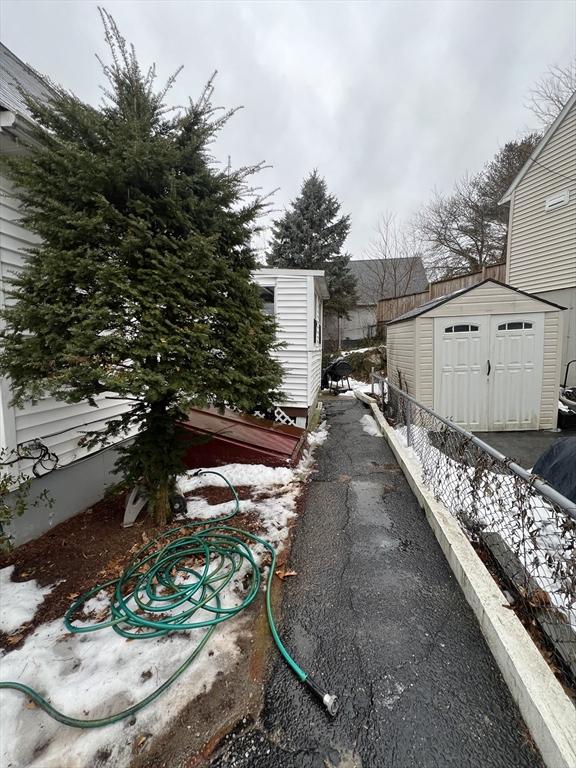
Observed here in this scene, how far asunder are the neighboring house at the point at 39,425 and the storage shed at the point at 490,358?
5.98m

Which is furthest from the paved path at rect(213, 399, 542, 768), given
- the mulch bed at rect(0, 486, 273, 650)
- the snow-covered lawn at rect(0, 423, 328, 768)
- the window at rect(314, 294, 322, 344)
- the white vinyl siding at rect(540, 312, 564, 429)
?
the window at rect(314, 294, 322, 344)

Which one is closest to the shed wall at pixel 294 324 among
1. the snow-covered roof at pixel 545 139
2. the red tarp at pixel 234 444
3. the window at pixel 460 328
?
the red tarp at pixel 234 444

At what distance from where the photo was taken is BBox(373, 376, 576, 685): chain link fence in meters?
1.79

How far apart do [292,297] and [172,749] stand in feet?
22.5

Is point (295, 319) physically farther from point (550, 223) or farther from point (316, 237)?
point (316, 237)

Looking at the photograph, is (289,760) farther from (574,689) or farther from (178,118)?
(178,118)

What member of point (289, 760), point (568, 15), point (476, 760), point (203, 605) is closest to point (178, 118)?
point (203, 605)

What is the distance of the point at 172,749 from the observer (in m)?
1.44

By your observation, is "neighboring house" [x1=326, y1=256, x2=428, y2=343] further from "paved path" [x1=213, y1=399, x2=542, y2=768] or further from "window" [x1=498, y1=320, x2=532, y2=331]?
"paved path" [x1=213, y1=399, x2=542, y2=768]

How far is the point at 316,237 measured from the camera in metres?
19.1

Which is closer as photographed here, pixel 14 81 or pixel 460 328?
pixel 14 81

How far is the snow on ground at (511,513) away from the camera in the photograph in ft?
6.31

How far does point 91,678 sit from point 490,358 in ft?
24.8

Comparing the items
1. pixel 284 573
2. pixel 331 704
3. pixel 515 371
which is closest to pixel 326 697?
pixel 331 704
